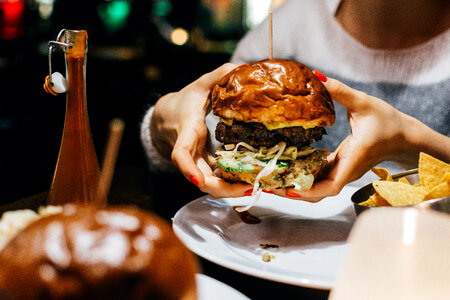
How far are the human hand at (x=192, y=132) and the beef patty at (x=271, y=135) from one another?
15 centimetres

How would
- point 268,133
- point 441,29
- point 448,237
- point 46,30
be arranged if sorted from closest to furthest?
point 448,237 → point 268,133 → point 441,29 → point 46,30

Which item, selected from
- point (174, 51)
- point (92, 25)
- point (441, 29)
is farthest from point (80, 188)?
point (92, 25)

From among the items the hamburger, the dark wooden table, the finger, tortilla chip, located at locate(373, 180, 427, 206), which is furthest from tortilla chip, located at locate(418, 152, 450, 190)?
the finger

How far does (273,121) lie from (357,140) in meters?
0.35

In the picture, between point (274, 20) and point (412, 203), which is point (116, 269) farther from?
point (274, 20)

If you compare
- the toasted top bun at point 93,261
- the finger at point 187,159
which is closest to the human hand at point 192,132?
the finger at point 187,159

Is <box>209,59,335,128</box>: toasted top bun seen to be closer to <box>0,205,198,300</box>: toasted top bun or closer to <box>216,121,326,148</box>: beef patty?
<box>216,121,326,148</box>: beef patty

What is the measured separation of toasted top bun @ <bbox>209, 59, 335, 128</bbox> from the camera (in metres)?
1.55

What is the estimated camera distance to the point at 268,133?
1.72 metres

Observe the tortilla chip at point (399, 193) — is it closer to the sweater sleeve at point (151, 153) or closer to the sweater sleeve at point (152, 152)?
the sweater sleeve at point (152, 152)

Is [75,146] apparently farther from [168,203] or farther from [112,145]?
[168,203]

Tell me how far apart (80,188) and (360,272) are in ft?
3.20

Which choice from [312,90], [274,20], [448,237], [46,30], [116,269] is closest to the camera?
[448,237]

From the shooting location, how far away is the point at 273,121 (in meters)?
1.58
